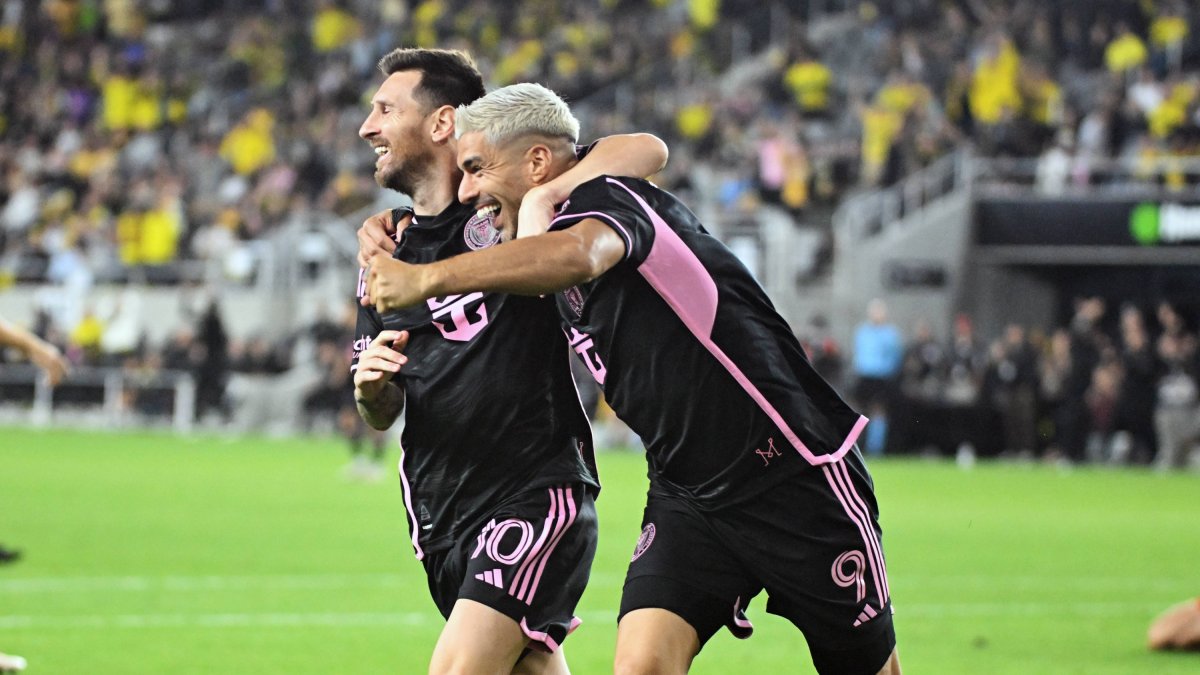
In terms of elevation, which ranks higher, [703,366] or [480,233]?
[480,233]

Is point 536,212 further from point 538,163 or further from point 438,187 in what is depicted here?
point 438,187

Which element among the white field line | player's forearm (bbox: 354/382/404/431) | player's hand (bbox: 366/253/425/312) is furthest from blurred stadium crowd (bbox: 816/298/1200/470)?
player's hand (bbox: 366/253/425/312)

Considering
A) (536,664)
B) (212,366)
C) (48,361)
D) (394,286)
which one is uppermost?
(394,286)

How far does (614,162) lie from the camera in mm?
5055

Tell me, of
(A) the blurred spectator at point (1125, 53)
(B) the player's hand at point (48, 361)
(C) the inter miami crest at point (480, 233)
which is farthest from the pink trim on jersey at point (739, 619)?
(A) the blurred spectator at point (1125, 53)

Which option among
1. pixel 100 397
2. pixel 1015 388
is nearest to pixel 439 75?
pixel 1015 388

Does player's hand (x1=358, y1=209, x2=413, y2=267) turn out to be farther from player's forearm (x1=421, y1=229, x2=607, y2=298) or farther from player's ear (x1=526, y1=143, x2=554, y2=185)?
player's forearm (x1=421, y1=229, x2=607, y2=298)

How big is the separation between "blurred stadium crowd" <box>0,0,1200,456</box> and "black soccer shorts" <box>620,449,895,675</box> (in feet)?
64.4

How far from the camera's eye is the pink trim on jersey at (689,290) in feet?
16.1

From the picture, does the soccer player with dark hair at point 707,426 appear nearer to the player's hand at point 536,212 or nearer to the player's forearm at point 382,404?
the player's hand at point 536,212

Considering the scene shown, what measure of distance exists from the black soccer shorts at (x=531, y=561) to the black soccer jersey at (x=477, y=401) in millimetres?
51

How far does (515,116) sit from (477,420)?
3.05 feet

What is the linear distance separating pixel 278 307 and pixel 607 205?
26.9 m

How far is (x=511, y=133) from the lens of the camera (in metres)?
5.01
